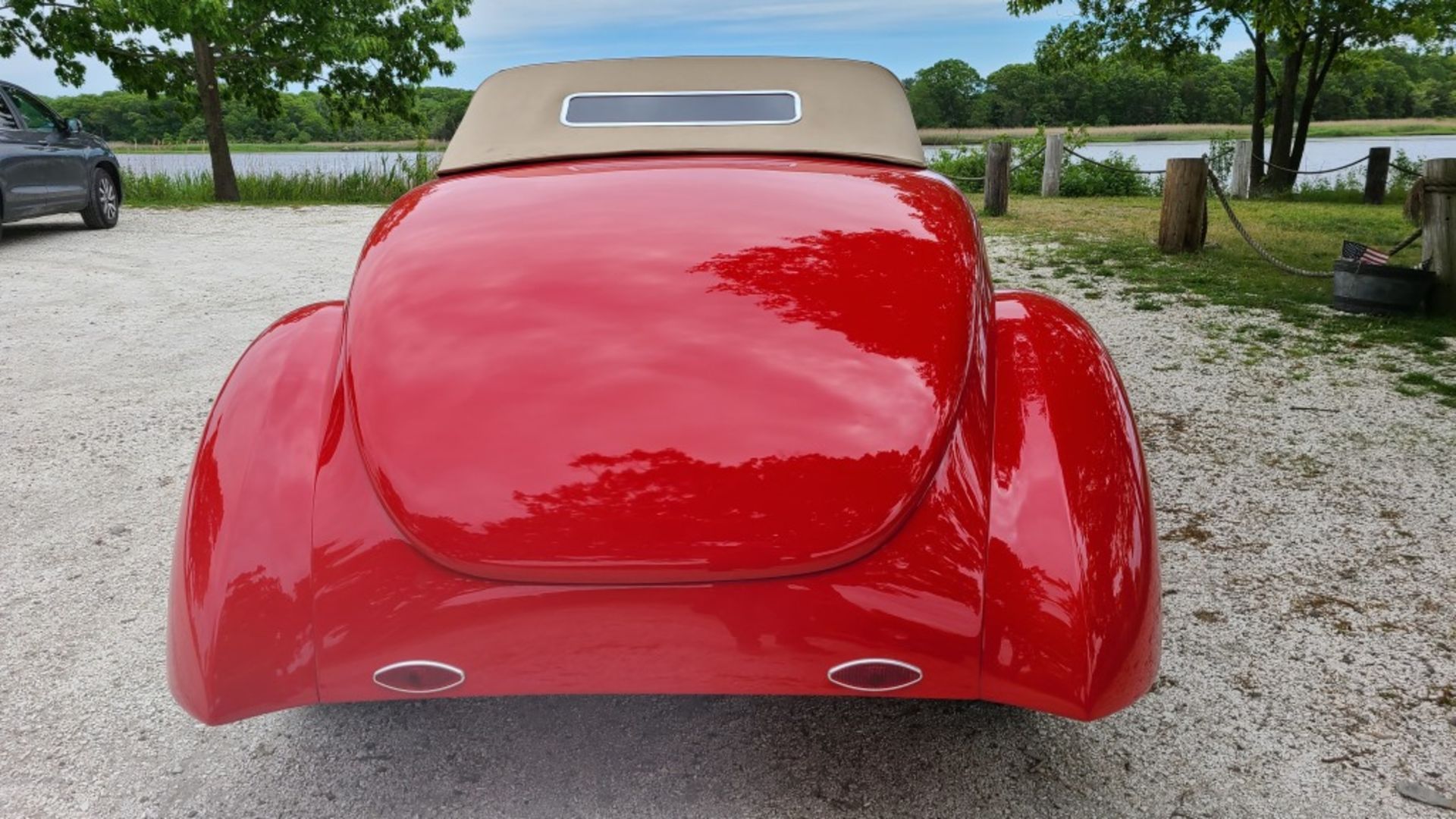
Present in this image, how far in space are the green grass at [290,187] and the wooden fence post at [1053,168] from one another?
10.1m

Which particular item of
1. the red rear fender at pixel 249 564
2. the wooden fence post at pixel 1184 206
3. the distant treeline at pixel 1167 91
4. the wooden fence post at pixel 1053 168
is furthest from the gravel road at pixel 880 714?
the distant treeline at pixel 1167 91

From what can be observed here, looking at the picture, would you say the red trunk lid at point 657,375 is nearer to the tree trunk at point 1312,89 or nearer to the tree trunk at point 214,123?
the tree trunk at point 214,123

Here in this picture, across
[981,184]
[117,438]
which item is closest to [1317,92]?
[981,184]

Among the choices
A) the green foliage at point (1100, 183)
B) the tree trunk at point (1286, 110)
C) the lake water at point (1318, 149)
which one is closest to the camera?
the green foliage at point (1100, 183)

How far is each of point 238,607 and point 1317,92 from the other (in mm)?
23582

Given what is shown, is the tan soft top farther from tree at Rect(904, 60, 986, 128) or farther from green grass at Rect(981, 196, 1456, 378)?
tree at Rect(904, 60, 986, 128)

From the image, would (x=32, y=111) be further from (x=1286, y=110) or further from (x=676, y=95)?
(x=1286, y=110)

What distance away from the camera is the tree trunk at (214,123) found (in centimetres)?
1802

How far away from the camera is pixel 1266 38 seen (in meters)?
19.5

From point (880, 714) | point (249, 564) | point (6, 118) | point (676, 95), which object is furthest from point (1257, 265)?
point (6, 118)

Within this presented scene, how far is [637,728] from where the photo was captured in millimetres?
2408

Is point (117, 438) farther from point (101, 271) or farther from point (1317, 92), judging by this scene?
point (1317, 92)

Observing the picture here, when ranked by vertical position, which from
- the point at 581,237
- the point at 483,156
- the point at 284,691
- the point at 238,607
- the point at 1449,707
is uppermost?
the point at 483,156

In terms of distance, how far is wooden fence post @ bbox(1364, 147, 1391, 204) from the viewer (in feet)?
52.4
